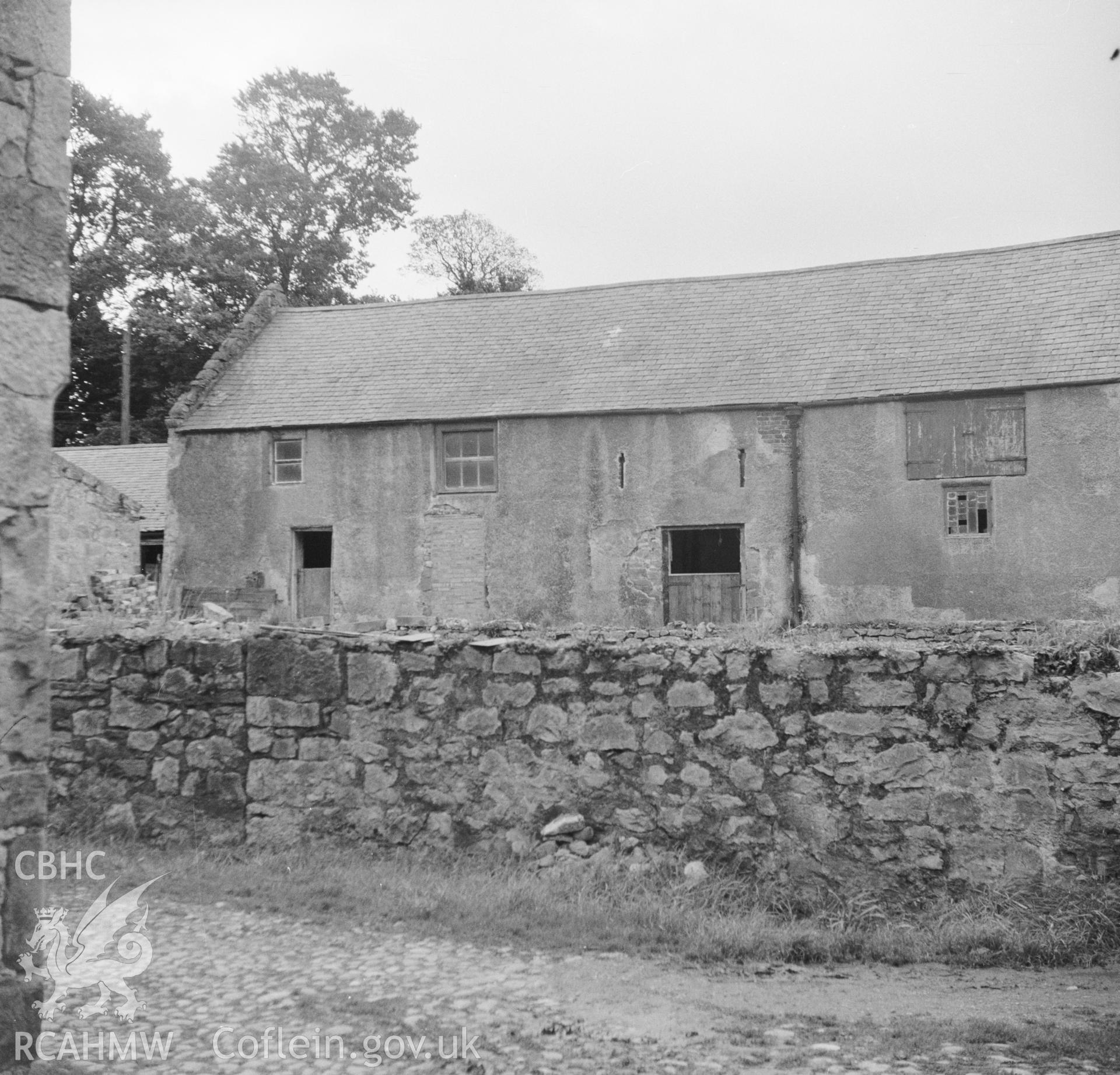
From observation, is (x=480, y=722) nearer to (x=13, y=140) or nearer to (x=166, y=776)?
(x=166, y=776)

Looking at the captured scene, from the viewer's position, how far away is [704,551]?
22.6 m

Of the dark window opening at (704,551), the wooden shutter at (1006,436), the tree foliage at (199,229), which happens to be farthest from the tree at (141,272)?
the wooden shutter at (1006,436)

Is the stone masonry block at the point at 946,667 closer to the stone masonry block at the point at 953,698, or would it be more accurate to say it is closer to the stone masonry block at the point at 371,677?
the stone masonry block at the point at 953,698

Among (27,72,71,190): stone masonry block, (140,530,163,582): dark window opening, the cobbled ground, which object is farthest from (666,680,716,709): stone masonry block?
(140,530,163,582): dark window opening

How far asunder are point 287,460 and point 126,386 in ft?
66.9

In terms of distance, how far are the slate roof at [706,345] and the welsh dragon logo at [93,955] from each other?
56.5ft

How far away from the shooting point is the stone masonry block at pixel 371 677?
7320 mm

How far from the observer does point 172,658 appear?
7668 mm

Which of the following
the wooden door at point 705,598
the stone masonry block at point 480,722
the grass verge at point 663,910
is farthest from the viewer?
the wooden door at point 705,598

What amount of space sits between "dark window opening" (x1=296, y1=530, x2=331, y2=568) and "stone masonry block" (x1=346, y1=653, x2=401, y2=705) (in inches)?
660

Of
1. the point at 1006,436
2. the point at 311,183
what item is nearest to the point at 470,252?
the point at 311,183

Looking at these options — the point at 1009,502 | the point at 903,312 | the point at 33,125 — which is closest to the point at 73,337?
the point at 903,312

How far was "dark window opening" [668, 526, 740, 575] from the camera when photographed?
73.4 feet

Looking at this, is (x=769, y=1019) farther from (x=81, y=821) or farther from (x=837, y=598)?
(x=837, y=598)
